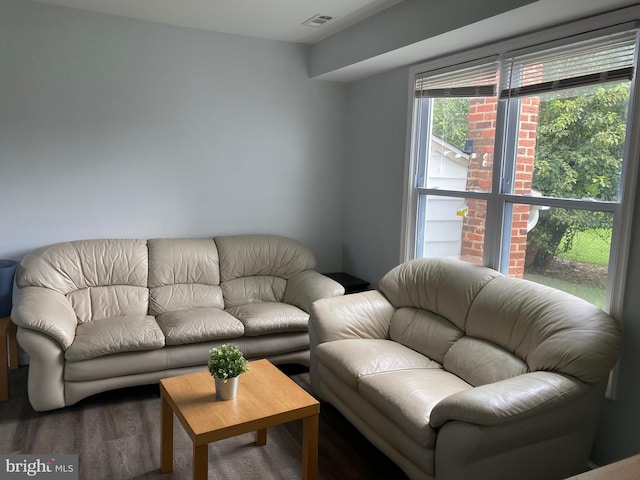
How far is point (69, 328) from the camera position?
9.93 ft

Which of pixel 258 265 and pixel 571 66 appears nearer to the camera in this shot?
pixel 571 66

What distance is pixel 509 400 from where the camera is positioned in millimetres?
2018

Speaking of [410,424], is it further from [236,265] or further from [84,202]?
[84,202]

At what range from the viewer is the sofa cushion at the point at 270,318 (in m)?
3.45

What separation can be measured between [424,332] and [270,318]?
110 cm

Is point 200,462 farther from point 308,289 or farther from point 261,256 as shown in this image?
point 261,256

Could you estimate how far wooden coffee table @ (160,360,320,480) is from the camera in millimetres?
2072

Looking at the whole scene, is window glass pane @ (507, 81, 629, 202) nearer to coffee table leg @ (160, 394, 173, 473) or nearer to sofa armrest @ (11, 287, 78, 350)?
coffee table leg @ (160, 394, 173, 473)

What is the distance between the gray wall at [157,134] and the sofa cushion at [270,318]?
97cm

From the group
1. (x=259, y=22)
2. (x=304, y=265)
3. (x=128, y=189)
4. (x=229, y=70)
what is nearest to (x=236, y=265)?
(x=304, y=265)

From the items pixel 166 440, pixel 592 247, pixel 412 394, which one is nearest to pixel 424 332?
pixel 412 394

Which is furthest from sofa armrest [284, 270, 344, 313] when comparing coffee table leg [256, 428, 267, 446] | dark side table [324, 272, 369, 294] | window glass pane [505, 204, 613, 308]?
window glass pane [505, 204, 613, 308]

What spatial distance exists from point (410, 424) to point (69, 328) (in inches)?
84.0

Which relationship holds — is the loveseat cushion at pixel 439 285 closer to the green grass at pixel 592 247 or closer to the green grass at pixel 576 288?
the green grass at pixel 576 288
